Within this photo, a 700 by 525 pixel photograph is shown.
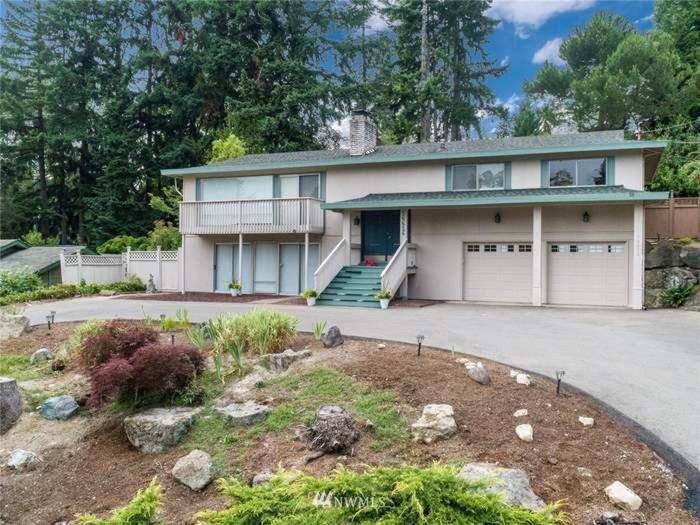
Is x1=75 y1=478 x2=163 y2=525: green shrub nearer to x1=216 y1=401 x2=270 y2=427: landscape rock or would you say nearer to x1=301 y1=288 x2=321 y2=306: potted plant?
x1=216 y1=401 x2=270 y2=427: landscape rock

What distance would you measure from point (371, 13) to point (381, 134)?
7.98 m

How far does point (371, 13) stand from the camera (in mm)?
29938

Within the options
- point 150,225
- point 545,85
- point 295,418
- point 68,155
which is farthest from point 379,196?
point 68,155

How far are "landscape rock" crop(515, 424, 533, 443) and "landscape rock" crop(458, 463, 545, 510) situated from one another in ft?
1.72

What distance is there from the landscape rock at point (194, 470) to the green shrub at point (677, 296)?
1291cm

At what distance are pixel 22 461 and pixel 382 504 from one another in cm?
365

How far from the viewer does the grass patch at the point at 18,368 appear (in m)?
6.15

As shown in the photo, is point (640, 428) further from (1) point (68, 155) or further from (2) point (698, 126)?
(1) point (68, 155)

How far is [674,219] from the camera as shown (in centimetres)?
1526

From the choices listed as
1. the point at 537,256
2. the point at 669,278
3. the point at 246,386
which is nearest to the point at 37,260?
the point at 246,386

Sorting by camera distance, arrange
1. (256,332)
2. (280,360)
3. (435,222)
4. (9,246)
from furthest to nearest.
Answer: (9,246) < (435,222) < (256,332) < (280,360)

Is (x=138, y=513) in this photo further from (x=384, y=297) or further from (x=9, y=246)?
(x=9, y=246)

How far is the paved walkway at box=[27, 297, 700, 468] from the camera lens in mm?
4602

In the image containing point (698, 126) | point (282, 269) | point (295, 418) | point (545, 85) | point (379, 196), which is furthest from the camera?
point (545, 85)
